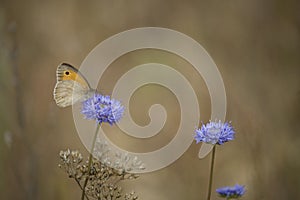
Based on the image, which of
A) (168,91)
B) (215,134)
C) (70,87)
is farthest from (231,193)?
(168,91)

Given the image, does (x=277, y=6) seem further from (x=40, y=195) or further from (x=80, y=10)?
(x=40, y=195)

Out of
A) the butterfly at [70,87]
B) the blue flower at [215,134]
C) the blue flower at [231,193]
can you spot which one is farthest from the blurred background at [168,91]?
the blue flower at [231,193]

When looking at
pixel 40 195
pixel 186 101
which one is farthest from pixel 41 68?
pixel 40 195

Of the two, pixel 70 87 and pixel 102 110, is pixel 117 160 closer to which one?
pixel 102 110

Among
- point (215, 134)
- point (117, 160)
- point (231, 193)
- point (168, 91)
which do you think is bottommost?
point (231, 193)

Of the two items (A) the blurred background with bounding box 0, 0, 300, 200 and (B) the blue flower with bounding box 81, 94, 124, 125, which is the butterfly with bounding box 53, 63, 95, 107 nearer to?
(B) the blue flower with bounding box 81, 94, 124, 125

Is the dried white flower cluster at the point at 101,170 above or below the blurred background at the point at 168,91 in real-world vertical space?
below

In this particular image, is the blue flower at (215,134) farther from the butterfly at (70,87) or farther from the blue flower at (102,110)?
the butterfly at (70,87)
